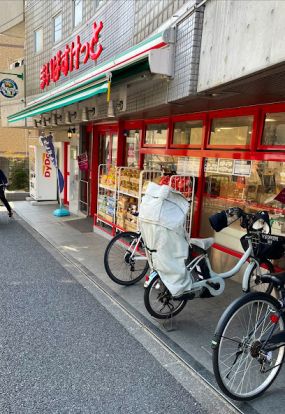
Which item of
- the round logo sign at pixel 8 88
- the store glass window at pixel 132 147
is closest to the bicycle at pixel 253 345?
the store glass window at pixel 132 147

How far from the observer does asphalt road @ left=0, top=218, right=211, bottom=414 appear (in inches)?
104

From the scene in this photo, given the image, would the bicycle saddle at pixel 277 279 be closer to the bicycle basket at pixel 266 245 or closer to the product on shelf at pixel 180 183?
the bicycle basket at pixel 266 245

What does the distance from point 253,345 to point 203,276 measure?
1189mm

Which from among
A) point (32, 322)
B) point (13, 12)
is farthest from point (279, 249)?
point (13, 12)

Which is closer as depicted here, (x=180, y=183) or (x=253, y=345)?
(x=253, y=345)

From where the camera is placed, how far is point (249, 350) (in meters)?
2.67

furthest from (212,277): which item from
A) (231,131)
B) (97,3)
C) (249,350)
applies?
(97,3)

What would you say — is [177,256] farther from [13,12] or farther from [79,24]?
[13,12]

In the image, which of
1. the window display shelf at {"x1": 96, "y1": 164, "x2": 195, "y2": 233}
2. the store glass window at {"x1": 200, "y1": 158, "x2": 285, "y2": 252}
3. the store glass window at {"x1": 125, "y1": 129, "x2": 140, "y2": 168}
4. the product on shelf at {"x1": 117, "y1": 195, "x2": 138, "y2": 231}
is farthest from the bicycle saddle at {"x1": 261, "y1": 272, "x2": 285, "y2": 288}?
the store glass window at {"x1": 125, "y1": 129, "x2": 140, "y2": 168}

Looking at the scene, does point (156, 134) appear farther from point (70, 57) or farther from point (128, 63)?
point (70, 57)

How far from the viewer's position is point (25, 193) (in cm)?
1302

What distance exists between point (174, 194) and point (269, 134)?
1.91 metres

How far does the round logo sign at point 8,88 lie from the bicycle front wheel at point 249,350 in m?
12.1

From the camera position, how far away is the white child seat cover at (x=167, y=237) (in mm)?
3369
